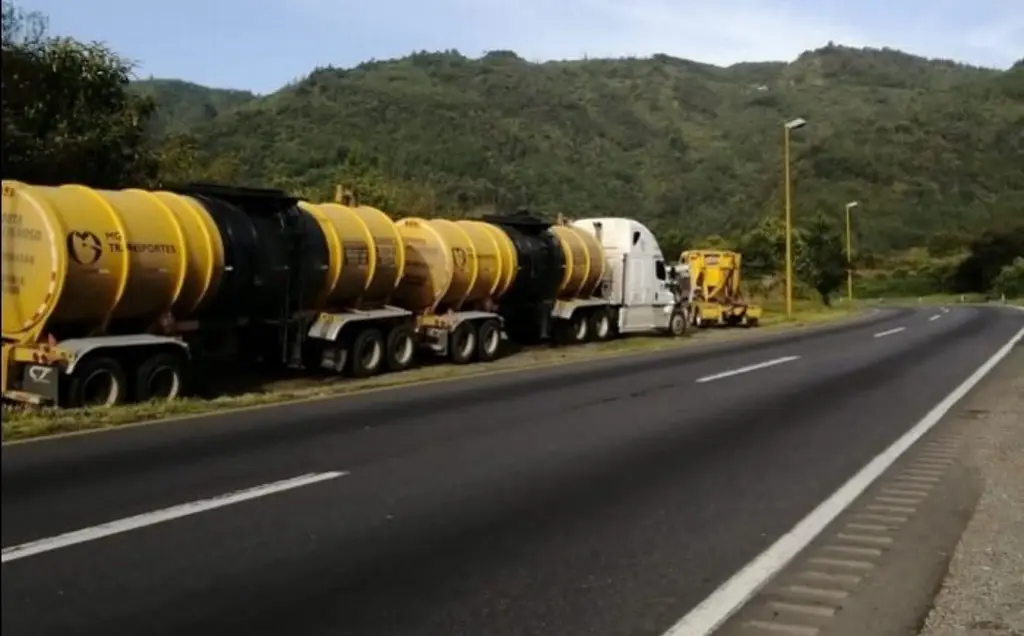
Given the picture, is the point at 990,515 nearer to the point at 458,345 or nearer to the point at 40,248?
the point at 40,248

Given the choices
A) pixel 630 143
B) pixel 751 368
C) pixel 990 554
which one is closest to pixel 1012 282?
pixel 630 143

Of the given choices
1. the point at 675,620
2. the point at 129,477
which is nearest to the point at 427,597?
the point at 675,620

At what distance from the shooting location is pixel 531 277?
27.1m

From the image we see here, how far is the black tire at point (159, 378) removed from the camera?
15.5 m

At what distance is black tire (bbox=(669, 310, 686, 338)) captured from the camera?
118 feet

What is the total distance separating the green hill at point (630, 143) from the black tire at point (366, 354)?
3977 centimetres

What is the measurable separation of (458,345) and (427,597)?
17545 millimetres

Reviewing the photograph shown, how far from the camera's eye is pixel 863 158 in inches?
4744

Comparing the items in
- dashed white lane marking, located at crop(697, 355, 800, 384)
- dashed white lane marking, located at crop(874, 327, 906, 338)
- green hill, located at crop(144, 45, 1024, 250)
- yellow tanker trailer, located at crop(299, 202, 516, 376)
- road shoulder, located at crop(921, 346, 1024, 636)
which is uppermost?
green hill, located at crop(144, 45, 1024, 250)

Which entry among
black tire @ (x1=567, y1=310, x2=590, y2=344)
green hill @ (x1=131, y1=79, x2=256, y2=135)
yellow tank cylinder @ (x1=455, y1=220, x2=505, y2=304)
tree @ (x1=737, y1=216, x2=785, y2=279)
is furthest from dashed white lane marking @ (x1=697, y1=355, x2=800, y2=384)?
green hill @ (x1=131, y1=79, x2=256, y2=135)

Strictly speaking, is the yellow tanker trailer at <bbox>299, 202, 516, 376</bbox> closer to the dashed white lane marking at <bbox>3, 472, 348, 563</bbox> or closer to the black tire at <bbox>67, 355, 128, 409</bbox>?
the black tire at <bbox>67, 355, 128, 409</bbox>

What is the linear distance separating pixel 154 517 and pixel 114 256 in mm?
7684

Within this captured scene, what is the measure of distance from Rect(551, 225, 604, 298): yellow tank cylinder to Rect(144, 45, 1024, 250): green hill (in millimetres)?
31862

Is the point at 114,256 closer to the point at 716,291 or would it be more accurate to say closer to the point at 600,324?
the point at 600,324
